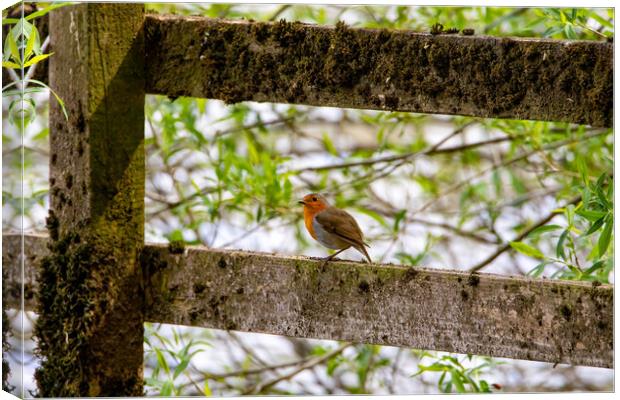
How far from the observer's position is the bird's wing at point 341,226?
9.18 ft

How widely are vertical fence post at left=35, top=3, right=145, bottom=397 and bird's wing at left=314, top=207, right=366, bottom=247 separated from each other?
0.71m

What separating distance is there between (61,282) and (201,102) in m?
1.14

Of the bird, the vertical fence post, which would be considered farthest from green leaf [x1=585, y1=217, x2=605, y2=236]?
the vertical fence post

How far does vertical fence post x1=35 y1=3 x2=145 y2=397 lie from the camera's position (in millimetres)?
2213

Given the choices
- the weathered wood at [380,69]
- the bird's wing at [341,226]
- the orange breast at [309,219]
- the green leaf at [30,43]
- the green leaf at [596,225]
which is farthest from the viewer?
the orange breast at [309,219]

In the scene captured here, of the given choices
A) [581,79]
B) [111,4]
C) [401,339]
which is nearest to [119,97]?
[111,4]

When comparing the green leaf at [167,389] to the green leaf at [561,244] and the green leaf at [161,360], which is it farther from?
the green leaf at [561,244]

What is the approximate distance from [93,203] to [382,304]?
2.37ft

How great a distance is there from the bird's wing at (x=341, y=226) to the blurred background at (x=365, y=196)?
30 centimetres

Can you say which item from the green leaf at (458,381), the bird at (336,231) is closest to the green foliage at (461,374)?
the green leaf at (458,381)

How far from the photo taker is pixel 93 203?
2217mm

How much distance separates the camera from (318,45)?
6.86 feet

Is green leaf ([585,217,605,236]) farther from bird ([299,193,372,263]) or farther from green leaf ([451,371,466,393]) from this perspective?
bird ([299,193,372,263])

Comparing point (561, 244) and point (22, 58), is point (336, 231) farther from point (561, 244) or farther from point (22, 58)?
point (22, 58)
